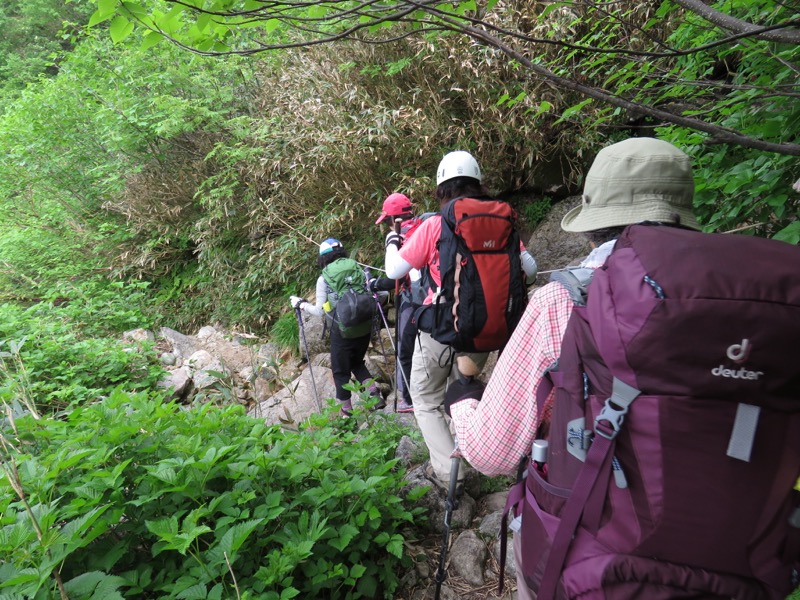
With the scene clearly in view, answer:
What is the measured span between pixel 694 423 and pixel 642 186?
778 millimetres

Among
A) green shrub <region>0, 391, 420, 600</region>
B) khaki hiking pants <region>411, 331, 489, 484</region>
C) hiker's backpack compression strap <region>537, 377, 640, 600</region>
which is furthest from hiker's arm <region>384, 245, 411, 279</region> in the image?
hiker's backpack compression strap <region>537, 377, 640, 600</region>

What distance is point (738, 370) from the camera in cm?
91

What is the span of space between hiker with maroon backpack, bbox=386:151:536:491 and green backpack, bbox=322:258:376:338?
1659 millimetres

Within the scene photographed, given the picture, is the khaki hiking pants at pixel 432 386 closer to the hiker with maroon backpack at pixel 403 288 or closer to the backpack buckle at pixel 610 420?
the hiker with maroon backpack at pixel 403 288

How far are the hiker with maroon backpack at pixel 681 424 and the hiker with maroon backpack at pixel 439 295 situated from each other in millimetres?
1640

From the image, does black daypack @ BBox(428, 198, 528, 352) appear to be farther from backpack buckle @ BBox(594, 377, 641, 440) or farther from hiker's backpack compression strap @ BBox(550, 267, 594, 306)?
backpack buckle @ BBox(594, 377, 641, 440)

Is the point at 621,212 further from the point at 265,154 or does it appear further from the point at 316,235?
the point at 265,154

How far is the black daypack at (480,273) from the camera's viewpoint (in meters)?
2.70

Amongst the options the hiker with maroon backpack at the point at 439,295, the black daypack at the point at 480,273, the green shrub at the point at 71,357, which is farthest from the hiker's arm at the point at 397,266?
the green shrub at the point at 71,357

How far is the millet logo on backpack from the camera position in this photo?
90cm

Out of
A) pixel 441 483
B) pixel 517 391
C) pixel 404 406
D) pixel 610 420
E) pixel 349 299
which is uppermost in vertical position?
pixel 610 420

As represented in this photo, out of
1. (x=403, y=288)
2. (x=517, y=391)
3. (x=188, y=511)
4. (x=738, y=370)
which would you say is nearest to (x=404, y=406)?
(x=403, y=288)

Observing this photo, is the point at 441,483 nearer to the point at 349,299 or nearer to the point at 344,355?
the point at 349,299

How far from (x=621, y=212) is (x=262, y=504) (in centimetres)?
185
